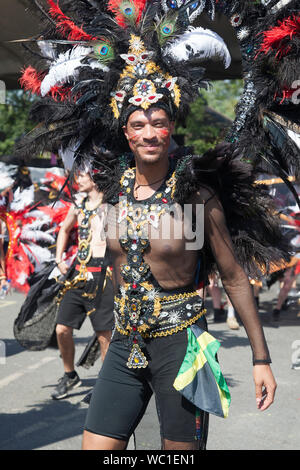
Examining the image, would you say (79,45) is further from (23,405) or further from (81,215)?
(23,405)

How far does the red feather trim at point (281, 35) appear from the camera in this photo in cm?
335

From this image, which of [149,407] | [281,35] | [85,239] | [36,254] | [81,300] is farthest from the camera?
[36,254]

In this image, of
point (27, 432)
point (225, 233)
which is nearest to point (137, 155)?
point (225, 233)

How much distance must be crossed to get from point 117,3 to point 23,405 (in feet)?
11.7

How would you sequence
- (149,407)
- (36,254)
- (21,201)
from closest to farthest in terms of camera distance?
(149,407)
(21,201)
(36,254)

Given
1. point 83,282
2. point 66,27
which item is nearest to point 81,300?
point 83,282

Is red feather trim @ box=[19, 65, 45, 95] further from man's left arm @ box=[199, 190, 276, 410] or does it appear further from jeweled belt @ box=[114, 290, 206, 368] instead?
jeweled belt @ box=[114, 290, 206, 368]

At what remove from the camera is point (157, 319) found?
117 inches

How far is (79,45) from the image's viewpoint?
11.9 ft

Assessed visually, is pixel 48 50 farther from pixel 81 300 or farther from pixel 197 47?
pixel 81 300

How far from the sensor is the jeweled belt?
298 cm

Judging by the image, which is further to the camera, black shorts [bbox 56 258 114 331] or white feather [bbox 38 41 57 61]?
black shorts [bbox 56 258 114 331]

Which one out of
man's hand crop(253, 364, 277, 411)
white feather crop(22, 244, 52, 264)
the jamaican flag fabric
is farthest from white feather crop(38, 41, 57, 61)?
white feather crop(22, 244, 52, 264)

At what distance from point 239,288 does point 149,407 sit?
3.33ft
